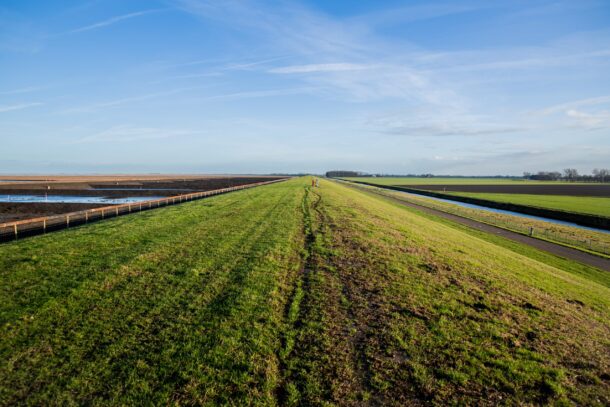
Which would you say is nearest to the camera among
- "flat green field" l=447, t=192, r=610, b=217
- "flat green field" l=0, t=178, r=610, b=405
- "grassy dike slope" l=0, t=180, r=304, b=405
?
"grassy dike slope" l=0, t=180, r=304, b=405

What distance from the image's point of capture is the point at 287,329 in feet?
23.7

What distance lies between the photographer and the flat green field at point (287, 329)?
5.44m

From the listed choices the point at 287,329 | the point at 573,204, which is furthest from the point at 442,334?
the point at 573,204

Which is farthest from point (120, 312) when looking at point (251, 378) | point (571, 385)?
point (571, 385)

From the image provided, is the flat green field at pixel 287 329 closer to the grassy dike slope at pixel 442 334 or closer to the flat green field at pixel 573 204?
the grassy dike slope at pixel 442 334

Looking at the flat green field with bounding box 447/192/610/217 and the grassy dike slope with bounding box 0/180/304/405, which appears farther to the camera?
the flat green field with bounding box 447/192/610/217

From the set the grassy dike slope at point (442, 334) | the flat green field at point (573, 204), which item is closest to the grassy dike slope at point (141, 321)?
the grassy dike slope at point (442, 334)

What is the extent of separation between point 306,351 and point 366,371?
1259 mm

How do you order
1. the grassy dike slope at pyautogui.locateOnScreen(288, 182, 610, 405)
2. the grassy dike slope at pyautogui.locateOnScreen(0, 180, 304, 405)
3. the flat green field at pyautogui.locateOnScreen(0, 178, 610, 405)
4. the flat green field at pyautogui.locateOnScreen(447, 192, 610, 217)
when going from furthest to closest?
1. the flat green field at pyautogui.locateOnScreen(447, 192, 610, 217)
2. the grassy dike slope at pyautogui.locateOnScreen(288, 182, 610, 405)
3. the flat green field at pyautogui.locateOnScreen(0, 178, 610, 405)
4. the grassy dike slope at pyautogui.locateOnScreen(0, 180, 304, 405)

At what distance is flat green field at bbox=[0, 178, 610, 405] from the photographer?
17.8 feet

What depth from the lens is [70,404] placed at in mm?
4914

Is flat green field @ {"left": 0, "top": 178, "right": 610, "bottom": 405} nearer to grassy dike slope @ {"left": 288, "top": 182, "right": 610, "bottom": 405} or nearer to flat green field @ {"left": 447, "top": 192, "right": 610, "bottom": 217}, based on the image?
grassy dike slope @ {"left": 288, "top": 182, "right": 610, "bottom": 405}

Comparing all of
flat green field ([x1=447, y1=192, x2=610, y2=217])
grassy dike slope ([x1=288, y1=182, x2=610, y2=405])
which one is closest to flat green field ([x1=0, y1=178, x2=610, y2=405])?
grassy dike slope ([x1=288, y1=182, x2=610, y2=405])

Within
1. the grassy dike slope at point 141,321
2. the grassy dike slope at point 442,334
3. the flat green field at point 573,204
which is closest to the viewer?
the grassy dike slope at point 141,321
